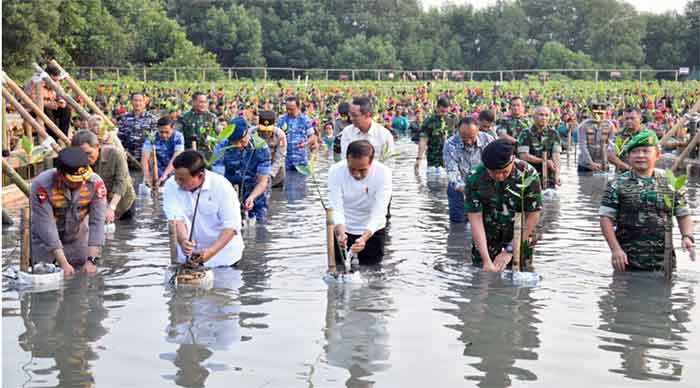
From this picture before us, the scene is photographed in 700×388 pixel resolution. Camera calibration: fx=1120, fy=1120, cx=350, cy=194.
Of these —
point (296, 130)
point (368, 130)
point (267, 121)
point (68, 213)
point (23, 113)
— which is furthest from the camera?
point (296, 130)

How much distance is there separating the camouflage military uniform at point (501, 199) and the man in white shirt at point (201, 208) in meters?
1.92

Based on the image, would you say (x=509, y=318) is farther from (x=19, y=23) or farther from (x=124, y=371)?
(x=19, y=23)

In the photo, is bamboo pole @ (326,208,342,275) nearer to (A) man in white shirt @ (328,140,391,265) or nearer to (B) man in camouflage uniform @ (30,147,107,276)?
(A) man in white shirt @ (328,140,391,265)

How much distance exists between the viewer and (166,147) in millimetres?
14641

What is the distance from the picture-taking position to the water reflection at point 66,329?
6.89m

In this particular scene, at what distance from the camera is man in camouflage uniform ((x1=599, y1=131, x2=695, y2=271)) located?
29.3ft

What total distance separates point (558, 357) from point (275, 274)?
3588 mm

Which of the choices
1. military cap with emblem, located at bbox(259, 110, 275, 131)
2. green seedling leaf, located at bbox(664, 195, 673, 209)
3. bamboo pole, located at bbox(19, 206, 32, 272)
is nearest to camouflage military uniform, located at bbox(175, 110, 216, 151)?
military cap with emblem, located at bbox(259, 110, 275, 131)

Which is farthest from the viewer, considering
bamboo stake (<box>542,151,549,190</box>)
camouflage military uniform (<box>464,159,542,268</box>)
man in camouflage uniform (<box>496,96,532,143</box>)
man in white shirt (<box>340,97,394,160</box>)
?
man in camouflage uniform (<box>496,96,532,143</box>)

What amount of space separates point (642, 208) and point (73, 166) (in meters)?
4.53

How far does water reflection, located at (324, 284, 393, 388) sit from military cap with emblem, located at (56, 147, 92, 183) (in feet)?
7.15

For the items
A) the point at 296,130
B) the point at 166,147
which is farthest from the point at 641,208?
the point at 296,130

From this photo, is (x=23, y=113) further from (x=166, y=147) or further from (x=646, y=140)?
(x=646, y=140)

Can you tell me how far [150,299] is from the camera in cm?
897
